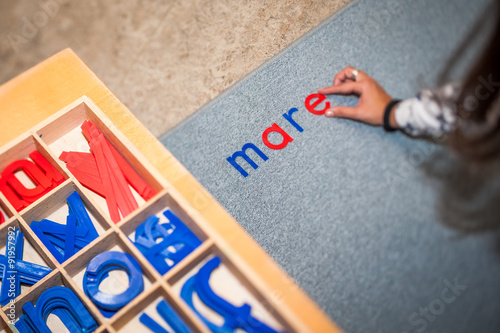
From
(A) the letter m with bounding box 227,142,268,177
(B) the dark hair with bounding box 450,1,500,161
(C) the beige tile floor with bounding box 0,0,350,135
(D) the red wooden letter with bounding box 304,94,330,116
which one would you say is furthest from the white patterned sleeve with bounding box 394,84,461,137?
(C) the beige tile floor with bounding box 0,0,350,135

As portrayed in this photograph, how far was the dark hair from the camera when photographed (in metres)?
1.63

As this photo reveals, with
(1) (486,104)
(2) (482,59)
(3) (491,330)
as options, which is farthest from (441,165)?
(3) (491,330)

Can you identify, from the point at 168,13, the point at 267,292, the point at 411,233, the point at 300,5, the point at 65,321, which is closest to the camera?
the point at 267,292

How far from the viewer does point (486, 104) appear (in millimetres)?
1681

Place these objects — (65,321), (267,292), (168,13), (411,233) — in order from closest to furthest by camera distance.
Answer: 1. (267,292)
2. (65,321)
3. (411,233)
4. (168,13)

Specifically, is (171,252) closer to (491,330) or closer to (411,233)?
(411,233)

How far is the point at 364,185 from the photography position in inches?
68.1

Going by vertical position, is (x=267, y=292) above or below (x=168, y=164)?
below

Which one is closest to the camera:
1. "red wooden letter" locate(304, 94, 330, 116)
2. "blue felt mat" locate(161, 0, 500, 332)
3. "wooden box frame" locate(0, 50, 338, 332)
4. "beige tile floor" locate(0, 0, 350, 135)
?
"wooden box frame" locate(0, 50, 338, 332)

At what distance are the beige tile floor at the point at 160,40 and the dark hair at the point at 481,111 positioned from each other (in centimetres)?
75

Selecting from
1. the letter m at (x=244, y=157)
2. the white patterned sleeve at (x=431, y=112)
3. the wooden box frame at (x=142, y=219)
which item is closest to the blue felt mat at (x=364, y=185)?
the letter m at (x=244, y=157)

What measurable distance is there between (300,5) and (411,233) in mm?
1247

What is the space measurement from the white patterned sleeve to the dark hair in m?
0.04

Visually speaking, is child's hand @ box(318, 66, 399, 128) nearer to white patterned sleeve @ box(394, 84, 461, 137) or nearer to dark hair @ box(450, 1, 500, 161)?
white patterned sleeve @ box(394, 84, 461, 137)
